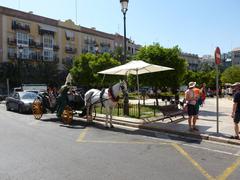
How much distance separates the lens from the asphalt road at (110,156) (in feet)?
22.0

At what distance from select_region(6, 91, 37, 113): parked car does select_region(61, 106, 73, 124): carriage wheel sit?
565 centimetres

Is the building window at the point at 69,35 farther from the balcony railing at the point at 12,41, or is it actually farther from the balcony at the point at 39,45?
the balcony railing at the point at 12,41

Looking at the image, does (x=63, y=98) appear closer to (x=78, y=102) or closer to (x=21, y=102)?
(x=78, y=102)

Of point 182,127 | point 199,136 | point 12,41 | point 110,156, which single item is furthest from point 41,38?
point 110,156

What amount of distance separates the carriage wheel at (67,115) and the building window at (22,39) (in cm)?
4636

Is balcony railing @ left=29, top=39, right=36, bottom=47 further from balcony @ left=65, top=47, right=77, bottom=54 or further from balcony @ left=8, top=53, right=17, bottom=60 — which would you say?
balcony @ left=65, top=47, right=77, bottom=54

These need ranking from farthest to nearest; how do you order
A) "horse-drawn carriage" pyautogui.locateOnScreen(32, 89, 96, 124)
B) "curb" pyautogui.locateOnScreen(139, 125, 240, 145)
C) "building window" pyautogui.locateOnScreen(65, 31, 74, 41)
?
"building window" pyautogui.locateOnScreen(65, 31, 74, 41), "horse-drawn carriage" pyautogui.locateOnScreen(32, 89, 96, 124), "curb" pyautogui.locateOnScreen(139, 125, 240, 145)

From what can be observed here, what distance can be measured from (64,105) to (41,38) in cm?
4985

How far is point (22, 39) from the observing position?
58062mm

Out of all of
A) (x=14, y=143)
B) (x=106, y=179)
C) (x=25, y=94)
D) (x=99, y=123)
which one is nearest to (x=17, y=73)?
(x=25, y=94)

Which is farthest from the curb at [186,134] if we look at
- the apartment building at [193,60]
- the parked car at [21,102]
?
the apartment building at [193,60]

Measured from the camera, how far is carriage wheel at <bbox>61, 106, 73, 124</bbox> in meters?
14.3

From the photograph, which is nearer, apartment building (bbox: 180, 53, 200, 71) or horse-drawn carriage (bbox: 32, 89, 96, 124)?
horse-drawn carriage (bbox: 32, 89, 96, 124)

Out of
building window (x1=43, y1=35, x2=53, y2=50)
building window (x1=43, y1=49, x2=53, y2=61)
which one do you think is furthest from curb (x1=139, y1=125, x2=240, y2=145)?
building window (x1=43, y1=35, x2=53, y2=50)
